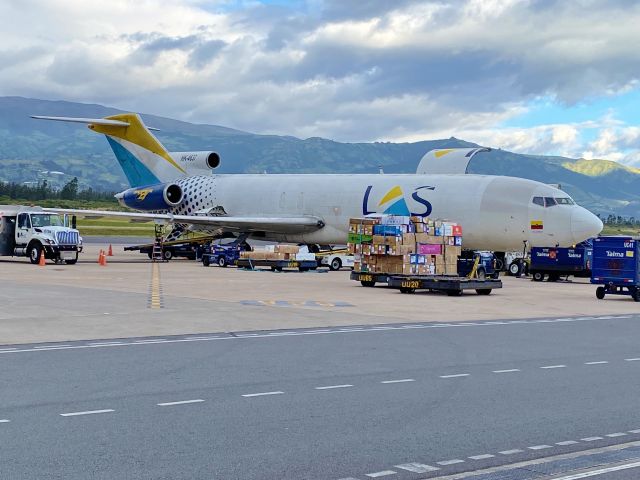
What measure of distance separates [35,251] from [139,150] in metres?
13.5

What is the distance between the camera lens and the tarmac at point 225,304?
18.5 meters

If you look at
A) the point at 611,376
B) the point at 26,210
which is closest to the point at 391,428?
the point at 611,376

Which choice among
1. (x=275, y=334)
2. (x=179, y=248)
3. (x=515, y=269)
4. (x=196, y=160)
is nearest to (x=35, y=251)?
(x=179, y=248)

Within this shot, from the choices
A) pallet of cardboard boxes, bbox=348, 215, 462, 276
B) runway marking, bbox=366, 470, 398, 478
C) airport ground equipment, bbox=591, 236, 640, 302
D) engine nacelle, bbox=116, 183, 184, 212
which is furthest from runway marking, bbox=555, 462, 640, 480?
engine nacelle, bbox=116, 183, 184, 212

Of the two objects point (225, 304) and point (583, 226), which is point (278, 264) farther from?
point (225, 304)

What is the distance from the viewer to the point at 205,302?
2398cm

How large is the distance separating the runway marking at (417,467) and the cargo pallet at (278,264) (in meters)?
33.2

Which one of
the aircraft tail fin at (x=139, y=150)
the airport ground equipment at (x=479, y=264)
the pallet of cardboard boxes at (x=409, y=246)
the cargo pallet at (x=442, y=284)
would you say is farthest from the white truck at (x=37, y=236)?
the cargo pallet at (x=442, y=284)

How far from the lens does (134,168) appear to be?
56344 mm

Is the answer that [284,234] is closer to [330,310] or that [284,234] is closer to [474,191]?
[474,191]

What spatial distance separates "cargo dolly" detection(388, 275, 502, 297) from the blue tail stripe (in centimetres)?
2940

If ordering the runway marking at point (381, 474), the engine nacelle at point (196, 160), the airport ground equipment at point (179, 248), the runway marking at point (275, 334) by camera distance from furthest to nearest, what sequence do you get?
1. the engine nacelle at point (196, 160)
2. the airport ground equipment at point (179, 248)
3. the runway marking at point (275, 334)
4. the runway marking at point (381, 474)

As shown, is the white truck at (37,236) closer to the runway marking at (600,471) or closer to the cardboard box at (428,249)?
the cardboard box at (428,249)

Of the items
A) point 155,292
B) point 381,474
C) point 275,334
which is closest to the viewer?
point 381,474
